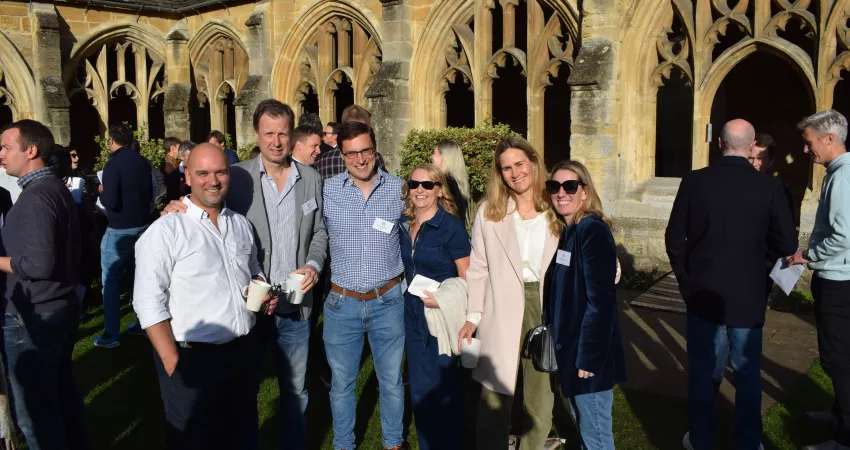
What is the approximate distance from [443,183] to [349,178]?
499 mm

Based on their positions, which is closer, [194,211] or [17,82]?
[194,211]

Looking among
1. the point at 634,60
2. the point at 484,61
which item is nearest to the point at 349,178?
the point at 634,60

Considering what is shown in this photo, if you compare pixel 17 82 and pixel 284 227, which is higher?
pixel 17 82

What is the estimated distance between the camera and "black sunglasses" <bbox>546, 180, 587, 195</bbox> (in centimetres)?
306

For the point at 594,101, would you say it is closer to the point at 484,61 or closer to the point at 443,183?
the point at 484,61

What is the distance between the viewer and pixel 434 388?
137 inches

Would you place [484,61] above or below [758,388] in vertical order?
above

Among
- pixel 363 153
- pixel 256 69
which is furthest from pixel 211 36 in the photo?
pixel 363 153

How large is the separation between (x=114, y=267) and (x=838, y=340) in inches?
208

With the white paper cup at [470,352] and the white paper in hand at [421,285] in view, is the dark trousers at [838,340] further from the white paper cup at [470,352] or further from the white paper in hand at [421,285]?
the white paper in hand at [421,285]

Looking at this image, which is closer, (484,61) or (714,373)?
(714,373)

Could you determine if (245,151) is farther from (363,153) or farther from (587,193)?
(587,193)

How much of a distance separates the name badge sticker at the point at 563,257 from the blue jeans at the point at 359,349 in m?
0.92

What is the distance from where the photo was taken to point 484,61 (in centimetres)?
985
